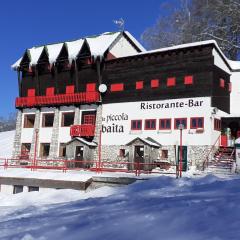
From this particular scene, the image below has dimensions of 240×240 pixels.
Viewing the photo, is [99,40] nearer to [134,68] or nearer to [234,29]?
[134,68]

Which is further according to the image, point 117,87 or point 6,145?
point 6,145

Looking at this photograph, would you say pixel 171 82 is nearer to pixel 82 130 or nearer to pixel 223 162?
pixel 223 162

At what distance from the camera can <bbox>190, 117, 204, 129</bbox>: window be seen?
101ft

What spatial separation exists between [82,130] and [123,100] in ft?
16.6

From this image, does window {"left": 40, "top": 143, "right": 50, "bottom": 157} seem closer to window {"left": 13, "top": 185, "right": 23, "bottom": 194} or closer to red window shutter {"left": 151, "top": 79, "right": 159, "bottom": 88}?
red window shutter {"left": 151, "top": 79, "right": 159, "bottom": 88}

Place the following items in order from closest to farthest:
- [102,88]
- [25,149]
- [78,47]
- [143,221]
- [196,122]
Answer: [143,221], [196,122], [102,88], [78,47], [25,149]

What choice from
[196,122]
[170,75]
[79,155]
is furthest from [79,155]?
[196,122]

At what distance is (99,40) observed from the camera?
3928cm

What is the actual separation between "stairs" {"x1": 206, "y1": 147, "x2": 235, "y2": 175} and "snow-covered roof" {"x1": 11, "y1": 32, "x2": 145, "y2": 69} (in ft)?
48.9

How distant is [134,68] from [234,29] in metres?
18.5

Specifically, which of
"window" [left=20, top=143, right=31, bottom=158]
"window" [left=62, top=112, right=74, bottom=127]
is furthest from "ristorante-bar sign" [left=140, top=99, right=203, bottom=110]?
"window" [left=20, top=143, right=31, bottom=158]

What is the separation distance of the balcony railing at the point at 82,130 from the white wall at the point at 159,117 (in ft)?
4.15

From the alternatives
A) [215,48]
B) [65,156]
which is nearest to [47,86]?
[65,156]

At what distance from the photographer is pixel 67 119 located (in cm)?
3947
